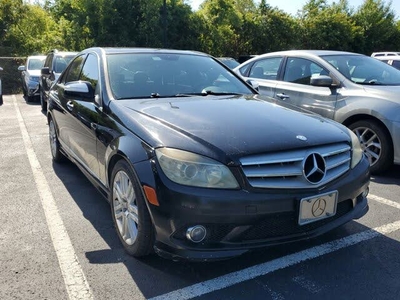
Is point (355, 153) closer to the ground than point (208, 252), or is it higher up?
higher up

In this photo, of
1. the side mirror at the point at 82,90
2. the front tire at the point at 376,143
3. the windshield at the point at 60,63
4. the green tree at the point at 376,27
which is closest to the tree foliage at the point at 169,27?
the green tree at the point at 376,27

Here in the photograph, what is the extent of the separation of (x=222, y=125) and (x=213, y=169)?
479mm

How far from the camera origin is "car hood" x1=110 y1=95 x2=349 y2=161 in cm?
253

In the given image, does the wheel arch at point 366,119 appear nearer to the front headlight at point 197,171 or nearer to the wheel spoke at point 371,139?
the wheel spoke at point 371,139

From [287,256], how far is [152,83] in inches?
76.8

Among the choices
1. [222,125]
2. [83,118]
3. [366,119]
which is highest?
[222,125]

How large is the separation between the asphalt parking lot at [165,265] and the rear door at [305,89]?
5.79ft

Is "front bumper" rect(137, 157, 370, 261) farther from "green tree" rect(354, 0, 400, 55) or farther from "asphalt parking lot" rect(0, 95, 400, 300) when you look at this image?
"green tree" rect(354, 0, 400, 55)

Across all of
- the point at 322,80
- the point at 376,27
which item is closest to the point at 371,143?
the point at 322,80

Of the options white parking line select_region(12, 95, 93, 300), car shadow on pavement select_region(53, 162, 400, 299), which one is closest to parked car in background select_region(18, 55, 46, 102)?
white parking line select_region(12, 95, 93, 300)

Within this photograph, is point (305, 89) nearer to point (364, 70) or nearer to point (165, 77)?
point (364, 70)

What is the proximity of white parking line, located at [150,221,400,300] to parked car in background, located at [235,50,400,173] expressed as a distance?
165cm

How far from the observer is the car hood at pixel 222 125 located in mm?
2533

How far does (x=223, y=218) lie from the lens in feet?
7.77
